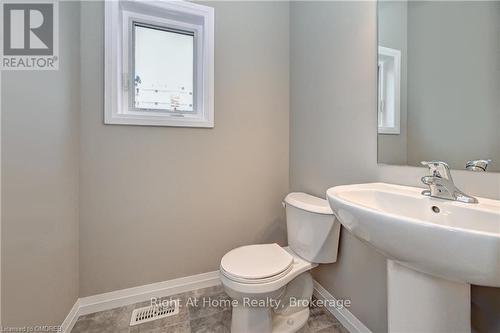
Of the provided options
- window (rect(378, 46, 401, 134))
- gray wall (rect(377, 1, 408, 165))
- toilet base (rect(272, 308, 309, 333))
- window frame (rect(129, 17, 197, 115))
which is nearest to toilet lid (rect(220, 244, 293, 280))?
toilet base (rect(272, 308, 309, 333))

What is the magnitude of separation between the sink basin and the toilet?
1.54ft

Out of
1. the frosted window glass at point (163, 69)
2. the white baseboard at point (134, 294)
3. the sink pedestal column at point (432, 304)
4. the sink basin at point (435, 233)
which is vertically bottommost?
the white baseboard at point (134, 294)

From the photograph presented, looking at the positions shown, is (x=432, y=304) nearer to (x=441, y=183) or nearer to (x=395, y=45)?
(x=441, y=183)

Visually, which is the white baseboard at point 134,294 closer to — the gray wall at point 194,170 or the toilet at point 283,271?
the gray wall at point 194,170

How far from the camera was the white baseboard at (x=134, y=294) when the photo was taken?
1.30m

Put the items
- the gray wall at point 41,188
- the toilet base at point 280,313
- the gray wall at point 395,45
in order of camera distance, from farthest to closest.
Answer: the toilet base at point 280,313, the gray wall at point 395,45, the gray wall at point 41,188

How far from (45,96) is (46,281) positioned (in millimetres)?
856

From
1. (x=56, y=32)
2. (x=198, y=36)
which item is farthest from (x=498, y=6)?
(x=56, y=32)

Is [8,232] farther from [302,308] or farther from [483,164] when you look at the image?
[483,164]

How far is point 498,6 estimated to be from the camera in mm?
713

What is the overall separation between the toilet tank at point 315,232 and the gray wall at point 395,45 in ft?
1.34

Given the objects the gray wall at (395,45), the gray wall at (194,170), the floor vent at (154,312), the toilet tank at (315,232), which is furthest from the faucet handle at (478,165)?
the floor vent at (154,312)

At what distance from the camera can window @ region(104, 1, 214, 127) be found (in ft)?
4.49

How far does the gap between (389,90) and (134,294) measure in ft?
6.28
